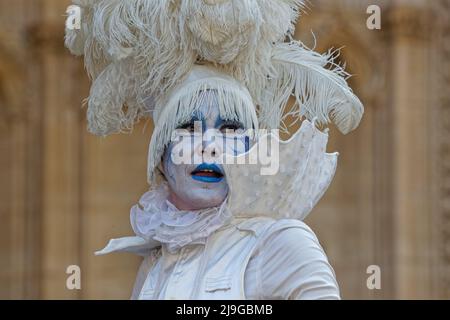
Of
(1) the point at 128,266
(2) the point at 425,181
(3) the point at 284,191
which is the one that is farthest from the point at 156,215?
(2) the point at 425,181

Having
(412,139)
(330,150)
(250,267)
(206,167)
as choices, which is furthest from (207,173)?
(412,139)

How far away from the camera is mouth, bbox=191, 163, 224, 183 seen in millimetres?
3961

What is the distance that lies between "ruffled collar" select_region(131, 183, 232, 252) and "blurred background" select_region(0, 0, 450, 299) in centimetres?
699

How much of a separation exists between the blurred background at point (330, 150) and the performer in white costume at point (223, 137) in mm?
6918

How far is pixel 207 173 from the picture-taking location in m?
3.98

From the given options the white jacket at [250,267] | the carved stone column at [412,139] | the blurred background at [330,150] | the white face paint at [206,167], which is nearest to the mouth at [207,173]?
the white face paint at [206,167]

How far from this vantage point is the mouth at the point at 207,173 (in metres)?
3.96

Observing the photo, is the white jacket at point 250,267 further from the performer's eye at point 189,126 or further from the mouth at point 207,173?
the performer's eye at point 189,126

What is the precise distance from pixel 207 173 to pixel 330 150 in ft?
24.3

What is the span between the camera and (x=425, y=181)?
1205 cm

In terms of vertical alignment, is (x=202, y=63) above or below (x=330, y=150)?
above

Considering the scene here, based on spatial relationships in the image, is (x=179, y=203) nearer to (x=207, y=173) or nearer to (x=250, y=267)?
(x=207, y=173)

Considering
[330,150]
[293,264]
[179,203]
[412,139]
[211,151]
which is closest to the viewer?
[293,264]

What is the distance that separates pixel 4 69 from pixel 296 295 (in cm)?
801
